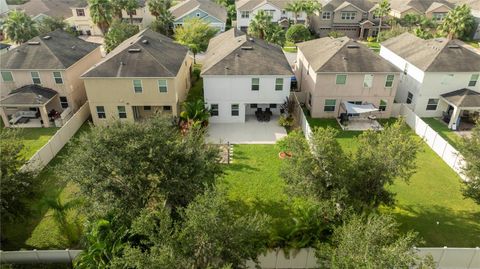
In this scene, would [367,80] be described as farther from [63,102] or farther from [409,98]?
[63,102]

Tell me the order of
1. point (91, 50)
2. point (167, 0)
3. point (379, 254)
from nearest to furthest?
1. point (379, 254)
2. point (91, 50)
3. point (167, 0)

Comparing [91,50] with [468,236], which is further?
[91,50]

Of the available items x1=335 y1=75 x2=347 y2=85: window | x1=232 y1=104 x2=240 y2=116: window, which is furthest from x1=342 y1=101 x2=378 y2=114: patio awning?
x1=232 y1=104 x2=240 y2=116: window

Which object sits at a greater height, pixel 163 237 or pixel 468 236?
pixel 163 237

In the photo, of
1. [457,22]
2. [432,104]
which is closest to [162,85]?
[432,104]

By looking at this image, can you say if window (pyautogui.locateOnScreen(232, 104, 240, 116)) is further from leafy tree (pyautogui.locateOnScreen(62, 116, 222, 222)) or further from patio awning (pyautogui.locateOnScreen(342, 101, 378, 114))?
leafy tree (pyautogui.locateOnScreen(62, 116, 222, 222))

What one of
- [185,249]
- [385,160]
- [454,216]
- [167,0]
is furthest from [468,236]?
[167,0]

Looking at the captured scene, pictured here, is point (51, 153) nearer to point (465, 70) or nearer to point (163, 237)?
point (163, 237)
